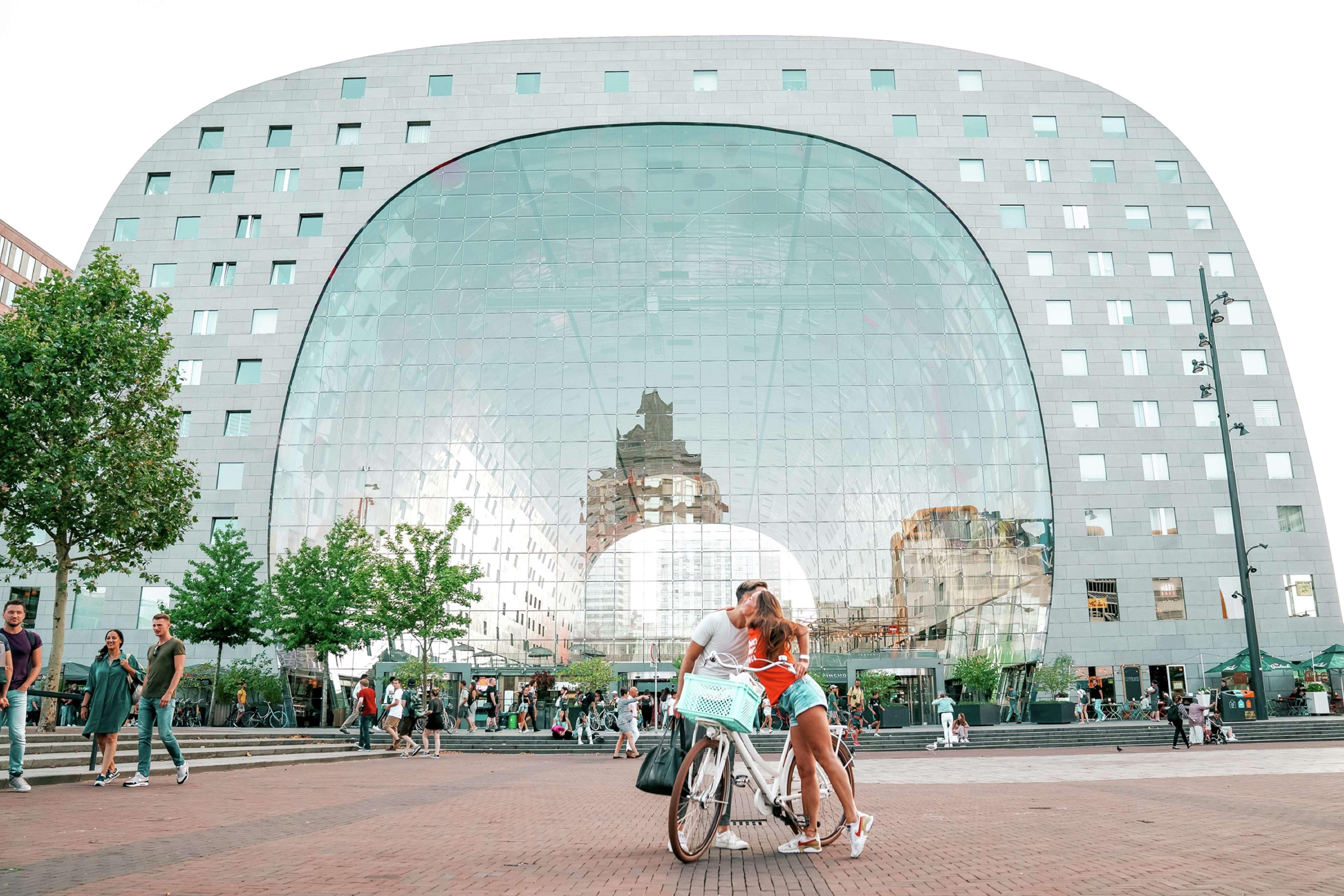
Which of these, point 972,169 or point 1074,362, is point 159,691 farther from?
point 972,169

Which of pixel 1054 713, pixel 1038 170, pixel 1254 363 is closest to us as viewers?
pixel 1054 713

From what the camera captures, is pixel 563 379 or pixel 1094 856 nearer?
pixel 1094 856

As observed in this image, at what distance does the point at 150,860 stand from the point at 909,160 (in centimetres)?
4510

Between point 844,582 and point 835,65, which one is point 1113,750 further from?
point 835,65

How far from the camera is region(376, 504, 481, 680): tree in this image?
34438mm

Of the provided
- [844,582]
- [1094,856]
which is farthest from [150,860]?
[844,582]

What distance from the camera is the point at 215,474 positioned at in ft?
139

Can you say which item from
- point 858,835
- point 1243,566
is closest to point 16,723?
point 858,835

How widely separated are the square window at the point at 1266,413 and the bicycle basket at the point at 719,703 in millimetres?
45704

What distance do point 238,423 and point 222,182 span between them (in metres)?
12.7

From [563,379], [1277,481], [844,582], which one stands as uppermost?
[563,379]

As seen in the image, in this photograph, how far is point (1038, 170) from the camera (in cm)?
4538

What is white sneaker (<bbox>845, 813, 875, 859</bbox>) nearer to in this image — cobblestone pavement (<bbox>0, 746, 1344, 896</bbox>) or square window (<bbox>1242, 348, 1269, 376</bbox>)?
cobblestone pavement (<bbox>0, 746, 1344, 896</bbox>)

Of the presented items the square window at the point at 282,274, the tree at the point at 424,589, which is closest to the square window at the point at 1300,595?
the tree at the point at 424,589
